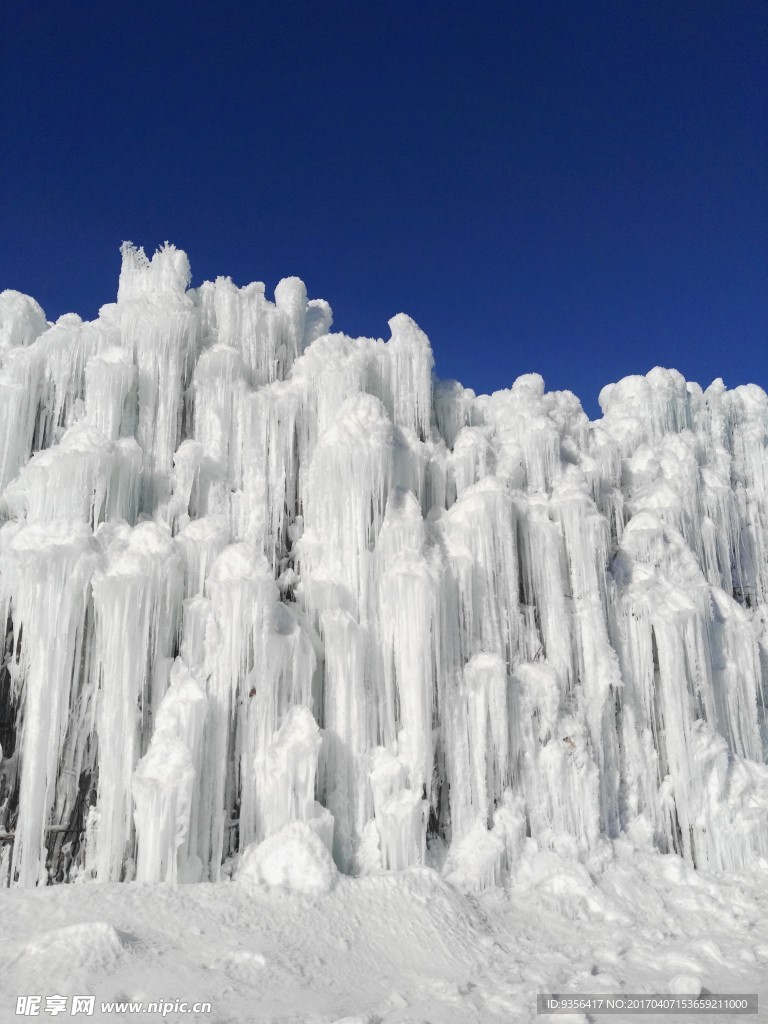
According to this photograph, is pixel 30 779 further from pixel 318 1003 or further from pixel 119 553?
pixel 318 1003

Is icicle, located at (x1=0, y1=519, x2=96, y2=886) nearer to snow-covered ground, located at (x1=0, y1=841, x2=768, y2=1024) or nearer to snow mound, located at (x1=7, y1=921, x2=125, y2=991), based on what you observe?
snow-covered ground, located at (x1=0, y1=841, x2=768, y2=1024)

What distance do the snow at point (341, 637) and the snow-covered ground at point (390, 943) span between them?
5.5 inches

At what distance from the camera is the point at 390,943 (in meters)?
11.1

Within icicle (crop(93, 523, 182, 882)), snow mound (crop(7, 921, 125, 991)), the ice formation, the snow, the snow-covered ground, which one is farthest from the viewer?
the ice formation

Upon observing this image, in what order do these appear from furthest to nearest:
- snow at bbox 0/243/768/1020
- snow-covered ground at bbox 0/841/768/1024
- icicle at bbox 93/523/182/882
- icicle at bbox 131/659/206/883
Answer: snow at bbox 0/243/768/1020 < icicle at bbox 93/523/182/882 < icicle at bbox 131/659/206/883 < snow-covered ground at bbox 0/841/768/1024

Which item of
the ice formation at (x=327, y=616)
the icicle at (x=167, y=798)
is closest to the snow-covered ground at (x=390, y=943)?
the icicle at (x=167, y=798)

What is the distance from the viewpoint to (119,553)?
13.9 m

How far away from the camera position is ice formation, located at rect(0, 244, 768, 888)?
13.0 meters

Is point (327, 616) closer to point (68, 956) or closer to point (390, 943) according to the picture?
point (390, 943)

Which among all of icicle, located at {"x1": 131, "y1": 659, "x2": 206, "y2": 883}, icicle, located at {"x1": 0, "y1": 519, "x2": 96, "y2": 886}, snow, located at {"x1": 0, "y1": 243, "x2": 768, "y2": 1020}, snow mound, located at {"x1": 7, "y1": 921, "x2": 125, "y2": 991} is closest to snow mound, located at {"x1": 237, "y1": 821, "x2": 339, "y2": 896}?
snow, located at {"x1": 0, "y1": 243, "x2": 768, "y2": 1020}

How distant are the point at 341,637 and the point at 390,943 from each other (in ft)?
18.2

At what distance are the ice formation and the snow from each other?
6 centimetres

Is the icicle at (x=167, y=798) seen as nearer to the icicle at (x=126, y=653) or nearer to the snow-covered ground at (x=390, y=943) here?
the icicle at (x=126, y=653)

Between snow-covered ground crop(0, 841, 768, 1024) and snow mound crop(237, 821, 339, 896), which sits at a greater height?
snow mound crop(237, 821, 339, 896)
